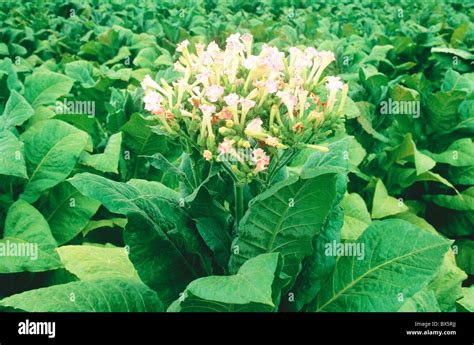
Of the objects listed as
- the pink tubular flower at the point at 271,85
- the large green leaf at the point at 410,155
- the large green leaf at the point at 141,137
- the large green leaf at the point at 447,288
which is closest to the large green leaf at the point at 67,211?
the large green leaf at the point at 141,137

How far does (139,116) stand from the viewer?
3.19 m

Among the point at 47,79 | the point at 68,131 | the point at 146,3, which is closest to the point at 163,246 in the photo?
the point at 68,131

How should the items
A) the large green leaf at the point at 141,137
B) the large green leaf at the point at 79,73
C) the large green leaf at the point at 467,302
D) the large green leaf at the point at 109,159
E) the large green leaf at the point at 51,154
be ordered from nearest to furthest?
the large green leaf at the point at 467,302
the large green leaf at the point at 51,154
the large green leaf at the point at 109,159
the large green leaf at the point at 141,137
the large green leaf at the point at 79,73

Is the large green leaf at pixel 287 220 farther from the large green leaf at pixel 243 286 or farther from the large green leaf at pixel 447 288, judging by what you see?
the large green leaf at pixel 447 288

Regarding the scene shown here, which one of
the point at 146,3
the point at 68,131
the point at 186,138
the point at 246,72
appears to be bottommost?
the point at 146,3

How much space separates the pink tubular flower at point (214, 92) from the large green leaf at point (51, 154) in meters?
1.21

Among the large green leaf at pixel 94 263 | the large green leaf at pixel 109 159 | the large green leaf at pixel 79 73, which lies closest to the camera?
the large green leaf at pixel 94 263

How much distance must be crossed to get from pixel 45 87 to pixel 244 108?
2290 mm

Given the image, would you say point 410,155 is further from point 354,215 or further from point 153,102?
point 153,102

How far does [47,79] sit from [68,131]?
0.98m

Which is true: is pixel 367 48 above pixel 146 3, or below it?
above

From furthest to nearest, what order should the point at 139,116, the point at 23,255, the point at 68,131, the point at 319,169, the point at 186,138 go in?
1. the point at 139,116
2. the point at 68,131
3. the point at 23,255
4. the point at 186,138
5. the point at 319,169

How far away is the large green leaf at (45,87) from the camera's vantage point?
3.71m

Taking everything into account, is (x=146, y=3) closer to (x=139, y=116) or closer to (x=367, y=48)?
(x=367, y=48)
